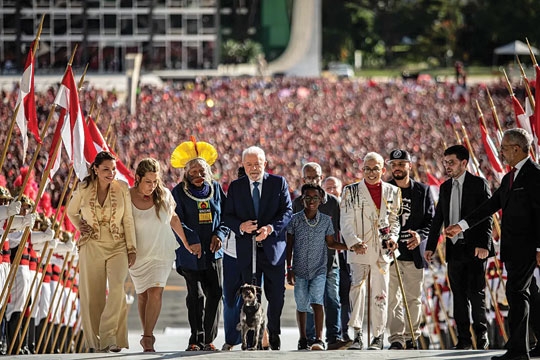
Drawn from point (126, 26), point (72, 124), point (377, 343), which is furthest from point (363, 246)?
point (126, 26)

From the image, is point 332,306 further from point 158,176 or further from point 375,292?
point 158,176

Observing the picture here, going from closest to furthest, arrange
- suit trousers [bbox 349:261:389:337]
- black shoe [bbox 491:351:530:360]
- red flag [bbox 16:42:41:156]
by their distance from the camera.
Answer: black shoe [bbox 491:351:530:360], suit trousers [bbox 349:261:389:337], red flag [bbox 16:42:41:156]

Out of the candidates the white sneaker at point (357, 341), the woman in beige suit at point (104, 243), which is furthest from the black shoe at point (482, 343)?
the woman in beige suit at point (104, 243)

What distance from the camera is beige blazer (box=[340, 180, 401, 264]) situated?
411 inches

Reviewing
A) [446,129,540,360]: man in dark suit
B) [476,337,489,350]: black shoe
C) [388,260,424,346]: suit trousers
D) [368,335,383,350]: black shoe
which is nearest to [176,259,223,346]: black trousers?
[368,335,383,350]: black shoe

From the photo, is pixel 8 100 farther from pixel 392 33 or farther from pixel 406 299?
pixel 392 33

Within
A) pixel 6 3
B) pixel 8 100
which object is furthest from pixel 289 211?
pixel 6 3

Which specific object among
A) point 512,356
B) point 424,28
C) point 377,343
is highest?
point 424,28

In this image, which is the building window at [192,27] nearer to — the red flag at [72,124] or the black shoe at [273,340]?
the red flag at [72,124]

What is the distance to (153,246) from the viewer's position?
10.1 m

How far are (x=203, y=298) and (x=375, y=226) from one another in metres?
1.48

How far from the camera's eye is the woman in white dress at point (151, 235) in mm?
9953

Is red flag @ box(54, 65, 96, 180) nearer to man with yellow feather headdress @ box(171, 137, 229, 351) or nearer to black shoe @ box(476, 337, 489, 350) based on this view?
man with yellow feather headdress @ box(171, 137, 229, 351)

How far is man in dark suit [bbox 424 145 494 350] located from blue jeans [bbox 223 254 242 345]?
1.52 metres
